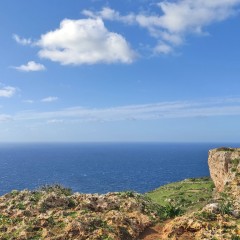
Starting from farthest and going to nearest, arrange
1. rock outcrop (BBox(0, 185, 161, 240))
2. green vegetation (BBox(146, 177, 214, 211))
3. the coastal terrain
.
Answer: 1. green vegetation (BBox(146, 177, 214, 211))
2. rock outcrop (BBox(0, 185, 161, 240))
3. the coastal terrain

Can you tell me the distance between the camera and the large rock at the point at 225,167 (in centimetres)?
6038

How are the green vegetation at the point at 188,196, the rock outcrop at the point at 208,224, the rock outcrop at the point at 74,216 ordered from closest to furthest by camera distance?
the rock outcrop at the point at 208,224 → the rock outcrop at the point at 74,216 → the green vegetation at the point at 188,196

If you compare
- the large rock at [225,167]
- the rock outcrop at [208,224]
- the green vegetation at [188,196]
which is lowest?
the green vegetation at [188,196]

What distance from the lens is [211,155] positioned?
228ft

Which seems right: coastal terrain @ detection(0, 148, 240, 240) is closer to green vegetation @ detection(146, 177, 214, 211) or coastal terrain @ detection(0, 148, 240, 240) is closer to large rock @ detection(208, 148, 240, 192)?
large rock @ detection(208, 148, 240, 192)

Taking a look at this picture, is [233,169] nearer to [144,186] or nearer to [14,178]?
[144,186]

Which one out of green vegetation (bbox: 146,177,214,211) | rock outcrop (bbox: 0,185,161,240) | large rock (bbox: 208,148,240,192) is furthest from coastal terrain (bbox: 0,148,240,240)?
green vegetation (bbox: 146,177,214,211)

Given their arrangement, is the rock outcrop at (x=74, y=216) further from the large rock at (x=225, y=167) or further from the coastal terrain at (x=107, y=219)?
the large rock at (x=225, y=167)

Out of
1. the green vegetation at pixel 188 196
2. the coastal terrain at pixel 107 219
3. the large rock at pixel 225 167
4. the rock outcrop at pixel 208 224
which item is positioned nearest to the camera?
the rock outcrop at pixel 208 224

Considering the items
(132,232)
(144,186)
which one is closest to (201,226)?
(132,232)

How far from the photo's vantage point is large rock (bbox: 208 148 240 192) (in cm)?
6038

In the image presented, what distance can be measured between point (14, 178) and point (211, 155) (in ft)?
477

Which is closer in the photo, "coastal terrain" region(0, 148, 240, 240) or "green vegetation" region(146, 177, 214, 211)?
"coastal terrain" region(0, 148, 240, 240)

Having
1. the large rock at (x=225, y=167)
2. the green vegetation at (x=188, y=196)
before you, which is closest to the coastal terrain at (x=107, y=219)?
the large rock at (x=225, y=167)
